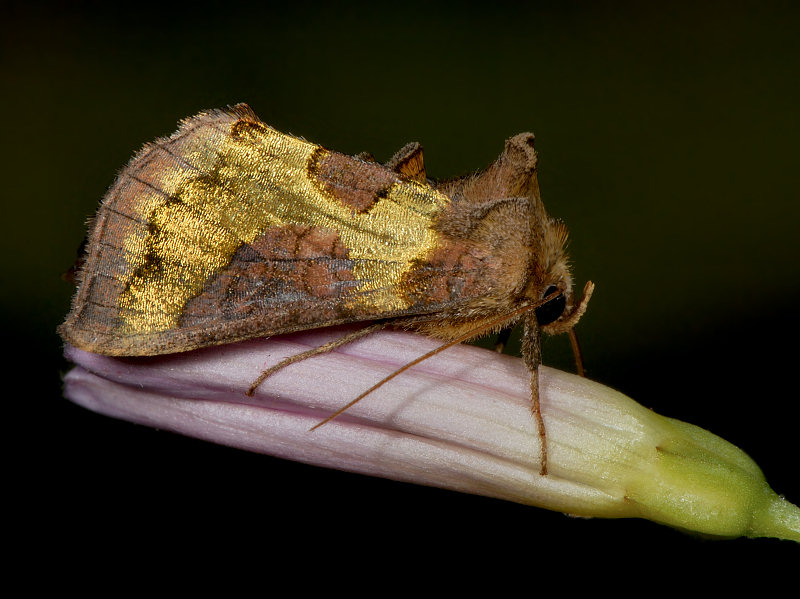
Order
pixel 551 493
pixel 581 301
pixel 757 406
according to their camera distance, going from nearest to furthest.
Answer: pixel 551 493, pixel 581 301, pixel 757 406

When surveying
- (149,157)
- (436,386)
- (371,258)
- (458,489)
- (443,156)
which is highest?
(443,156)

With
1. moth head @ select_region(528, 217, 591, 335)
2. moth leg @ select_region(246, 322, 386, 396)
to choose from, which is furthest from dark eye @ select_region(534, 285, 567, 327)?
moth leg @ select_region(246, 322, 386, 396)

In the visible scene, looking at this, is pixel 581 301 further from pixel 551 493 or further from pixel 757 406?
pixel 757 406

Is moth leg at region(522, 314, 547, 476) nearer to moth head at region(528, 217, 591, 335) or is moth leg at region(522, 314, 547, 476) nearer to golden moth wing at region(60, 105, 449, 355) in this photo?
moth head at region(528, 217, 591, 335)

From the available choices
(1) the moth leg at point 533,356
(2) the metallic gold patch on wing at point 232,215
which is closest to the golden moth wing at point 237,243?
(2) the metallic gold patch on wing at point 232,215

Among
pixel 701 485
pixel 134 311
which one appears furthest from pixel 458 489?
pixel 134 311

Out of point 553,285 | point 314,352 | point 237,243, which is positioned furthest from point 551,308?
point 237,243

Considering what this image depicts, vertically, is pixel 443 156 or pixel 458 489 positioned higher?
pixel 443 156
